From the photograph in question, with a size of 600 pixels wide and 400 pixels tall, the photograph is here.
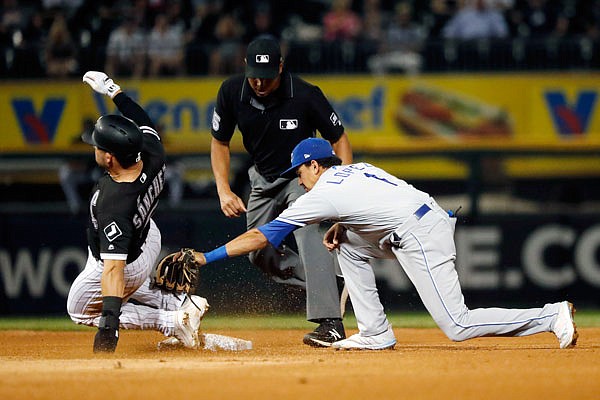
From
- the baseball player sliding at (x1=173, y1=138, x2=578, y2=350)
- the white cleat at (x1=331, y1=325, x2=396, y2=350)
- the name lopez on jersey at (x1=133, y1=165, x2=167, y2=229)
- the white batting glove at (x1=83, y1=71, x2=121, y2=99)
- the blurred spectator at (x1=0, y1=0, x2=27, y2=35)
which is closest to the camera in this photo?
the baseball player sliding at (x1=173, y1=138, x2=578, y2=350)

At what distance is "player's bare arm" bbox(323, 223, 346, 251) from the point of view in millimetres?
7277

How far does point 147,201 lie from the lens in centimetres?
728

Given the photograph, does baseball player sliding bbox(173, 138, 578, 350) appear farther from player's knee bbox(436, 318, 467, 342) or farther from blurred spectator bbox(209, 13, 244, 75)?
blurred spectator bbox(209, 13, 244, 75)

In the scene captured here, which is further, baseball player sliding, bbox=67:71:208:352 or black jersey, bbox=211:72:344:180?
black jersey, bbox=211:72:344:180

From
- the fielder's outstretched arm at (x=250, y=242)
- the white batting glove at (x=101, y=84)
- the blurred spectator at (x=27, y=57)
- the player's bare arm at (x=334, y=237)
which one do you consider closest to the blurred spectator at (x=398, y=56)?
the blurred spectator at (x=27, y=57)

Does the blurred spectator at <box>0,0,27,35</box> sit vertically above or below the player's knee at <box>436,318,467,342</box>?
above

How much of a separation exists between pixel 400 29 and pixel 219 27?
257 cm

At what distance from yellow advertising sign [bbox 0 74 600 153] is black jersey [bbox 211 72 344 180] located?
6.29 meters

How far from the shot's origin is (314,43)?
581 inches

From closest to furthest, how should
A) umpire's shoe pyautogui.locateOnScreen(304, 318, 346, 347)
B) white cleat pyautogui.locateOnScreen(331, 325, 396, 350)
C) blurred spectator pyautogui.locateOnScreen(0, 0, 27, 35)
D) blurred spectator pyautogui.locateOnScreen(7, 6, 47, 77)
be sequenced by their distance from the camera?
white cleat pyautogui.locateOnScreen(331, 325, 396, 350), umpire's shoe pyautogui.locateOnScreen(304, 318, 346, 347), blurred spectator pyautogui.locateOnScreen(7, 6, 47, 77), blurred spectator pyautogui.locateOnScreen(0, 0, 27, 35)

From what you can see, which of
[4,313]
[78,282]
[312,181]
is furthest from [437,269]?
[4,313]

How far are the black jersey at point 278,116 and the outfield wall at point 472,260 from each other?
10.6ft

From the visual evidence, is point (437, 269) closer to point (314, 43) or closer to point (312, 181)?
point (312, 181)

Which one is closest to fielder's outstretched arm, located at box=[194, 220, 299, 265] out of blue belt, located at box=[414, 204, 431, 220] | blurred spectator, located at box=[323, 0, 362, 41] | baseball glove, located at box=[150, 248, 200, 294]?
baseball glove, located at box=[150, 248, 200, 294]
